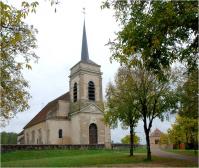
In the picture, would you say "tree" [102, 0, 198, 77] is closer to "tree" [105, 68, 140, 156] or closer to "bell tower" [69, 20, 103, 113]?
"tree" [105, 68, 140, 156]

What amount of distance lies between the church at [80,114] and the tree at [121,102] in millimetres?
24561

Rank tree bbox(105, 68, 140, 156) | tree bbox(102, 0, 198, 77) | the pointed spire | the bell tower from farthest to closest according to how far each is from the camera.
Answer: the pointed spire, the bell tower, tree bbox(105, 68, 140, 156), tree bbox(102, 0, 198, 77)

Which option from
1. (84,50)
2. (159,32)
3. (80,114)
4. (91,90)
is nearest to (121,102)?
(159,32)

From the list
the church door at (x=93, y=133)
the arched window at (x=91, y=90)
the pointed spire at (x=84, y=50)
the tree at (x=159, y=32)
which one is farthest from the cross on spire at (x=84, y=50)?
the tree at (x=159, y=32)

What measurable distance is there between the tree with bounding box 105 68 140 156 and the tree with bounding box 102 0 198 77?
17.4 meters

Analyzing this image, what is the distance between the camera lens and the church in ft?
192

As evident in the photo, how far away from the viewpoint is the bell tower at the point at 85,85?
5991cm

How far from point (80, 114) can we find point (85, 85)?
5.36 metres

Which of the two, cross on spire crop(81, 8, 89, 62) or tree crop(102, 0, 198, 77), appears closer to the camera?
tree crop(102, 0, 198, 77)

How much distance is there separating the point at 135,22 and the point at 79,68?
49.2m

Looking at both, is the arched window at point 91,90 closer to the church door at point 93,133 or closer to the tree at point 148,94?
the church door at point 93,133

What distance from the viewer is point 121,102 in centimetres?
3067

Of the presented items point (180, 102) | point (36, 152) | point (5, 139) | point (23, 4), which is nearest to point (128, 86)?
point (180, 102)

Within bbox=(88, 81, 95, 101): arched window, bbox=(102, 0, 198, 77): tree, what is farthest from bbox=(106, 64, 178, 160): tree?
bbox=(88, 81, 95, 101): arched window
